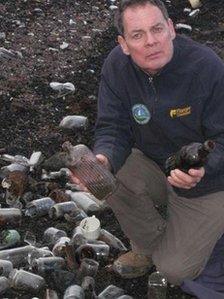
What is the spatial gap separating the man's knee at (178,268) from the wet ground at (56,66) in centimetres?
21

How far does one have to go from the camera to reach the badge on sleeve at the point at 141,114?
4.57 metres

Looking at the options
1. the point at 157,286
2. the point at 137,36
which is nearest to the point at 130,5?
the point at 137,36

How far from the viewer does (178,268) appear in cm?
469

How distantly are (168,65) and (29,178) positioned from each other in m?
2.20

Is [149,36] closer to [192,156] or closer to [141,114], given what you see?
[141,114]

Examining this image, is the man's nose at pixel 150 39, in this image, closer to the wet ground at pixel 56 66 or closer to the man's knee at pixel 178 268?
the man's knee at pixel 178 268

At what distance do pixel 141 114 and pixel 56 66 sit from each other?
3.75 metres

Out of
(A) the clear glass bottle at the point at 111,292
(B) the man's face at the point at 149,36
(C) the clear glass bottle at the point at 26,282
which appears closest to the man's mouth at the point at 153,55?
(B) the man's face at the point at 149,36

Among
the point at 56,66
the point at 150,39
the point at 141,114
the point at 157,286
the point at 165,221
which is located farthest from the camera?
the point at 56,66

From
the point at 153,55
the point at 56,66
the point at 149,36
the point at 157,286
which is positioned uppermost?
the point at 149,36

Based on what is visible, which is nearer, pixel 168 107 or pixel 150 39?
pixel 150 39

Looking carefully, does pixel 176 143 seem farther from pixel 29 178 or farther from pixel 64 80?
pixel 64 80

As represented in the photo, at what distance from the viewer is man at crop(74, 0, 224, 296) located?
14.3ft

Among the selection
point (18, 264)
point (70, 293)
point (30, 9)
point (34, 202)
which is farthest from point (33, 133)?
point (30, 9)
